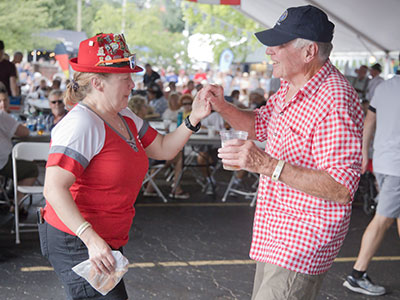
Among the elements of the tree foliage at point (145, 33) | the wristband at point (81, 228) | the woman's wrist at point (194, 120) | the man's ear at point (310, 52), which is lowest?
the tree foliage at point (145, 33)

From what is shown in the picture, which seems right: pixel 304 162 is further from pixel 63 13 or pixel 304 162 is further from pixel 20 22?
pixel 63 13

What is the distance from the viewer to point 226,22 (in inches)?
1137

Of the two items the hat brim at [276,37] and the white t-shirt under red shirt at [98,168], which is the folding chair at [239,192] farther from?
the hat brim at [276,37]

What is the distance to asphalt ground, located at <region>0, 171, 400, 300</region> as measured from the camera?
4.58m

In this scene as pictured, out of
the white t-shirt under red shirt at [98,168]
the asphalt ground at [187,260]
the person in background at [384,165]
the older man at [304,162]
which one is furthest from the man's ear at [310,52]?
the asphalt ground at [187,260]

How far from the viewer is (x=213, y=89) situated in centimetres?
281

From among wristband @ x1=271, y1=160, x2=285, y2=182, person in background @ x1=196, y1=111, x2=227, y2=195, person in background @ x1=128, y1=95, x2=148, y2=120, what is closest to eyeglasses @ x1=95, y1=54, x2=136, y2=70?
wristband @ x1=271, y1=160, x2=285, y2=182

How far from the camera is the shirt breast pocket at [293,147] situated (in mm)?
2262

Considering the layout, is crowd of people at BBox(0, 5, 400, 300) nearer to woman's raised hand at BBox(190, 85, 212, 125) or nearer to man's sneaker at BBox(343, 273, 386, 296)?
woman's raised hand at BBox(190, 85, 212, 125)

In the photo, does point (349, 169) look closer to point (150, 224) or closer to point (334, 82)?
point (334, 82)

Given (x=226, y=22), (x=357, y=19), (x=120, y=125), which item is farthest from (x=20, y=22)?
(x=120, y=125)

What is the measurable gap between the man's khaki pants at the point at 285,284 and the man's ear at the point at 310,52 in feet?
3.12

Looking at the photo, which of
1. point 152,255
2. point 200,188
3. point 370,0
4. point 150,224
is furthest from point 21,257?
point 370,0

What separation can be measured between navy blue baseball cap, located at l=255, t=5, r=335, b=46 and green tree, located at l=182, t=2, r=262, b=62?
26.8 meters
